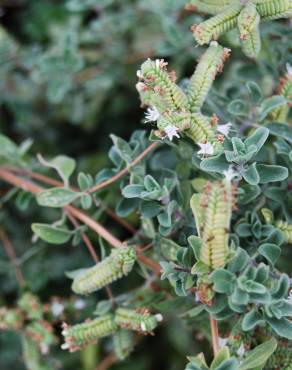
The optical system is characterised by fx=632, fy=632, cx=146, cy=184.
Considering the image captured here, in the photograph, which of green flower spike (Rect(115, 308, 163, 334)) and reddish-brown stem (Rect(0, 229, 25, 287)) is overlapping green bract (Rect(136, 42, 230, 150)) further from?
reddish-brown stem (Rect(0, 229, 25, 287))

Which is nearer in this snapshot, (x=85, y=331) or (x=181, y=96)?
(x=181, y=96)

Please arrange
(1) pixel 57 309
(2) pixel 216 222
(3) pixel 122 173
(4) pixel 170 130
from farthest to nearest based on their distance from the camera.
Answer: (1) pixel 57 309 → (3) pixel 122 173 → (4) pixel 170 130 → (2) pixel 216 222

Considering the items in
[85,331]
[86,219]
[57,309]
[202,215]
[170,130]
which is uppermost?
[170,130]

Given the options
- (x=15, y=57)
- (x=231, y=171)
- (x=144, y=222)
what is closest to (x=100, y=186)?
(x=144, y=222)

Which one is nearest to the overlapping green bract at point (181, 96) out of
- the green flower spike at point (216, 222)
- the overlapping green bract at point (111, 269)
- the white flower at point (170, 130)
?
the white flower at point (170, 130)

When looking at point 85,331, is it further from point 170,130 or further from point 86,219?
point 170,130

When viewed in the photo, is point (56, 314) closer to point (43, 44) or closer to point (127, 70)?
point (127, 70)

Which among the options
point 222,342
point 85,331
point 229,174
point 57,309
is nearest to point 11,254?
point 57,309
